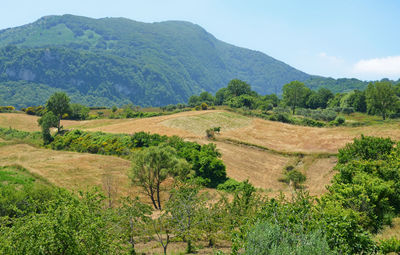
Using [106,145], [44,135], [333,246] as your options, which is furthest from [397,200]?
[44,135]

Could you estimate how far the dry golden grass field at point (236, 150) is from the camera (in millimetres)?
38781

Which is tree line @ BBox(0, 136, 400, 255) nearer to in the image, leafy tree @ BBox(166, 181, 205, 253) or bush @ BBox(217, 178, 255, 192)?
leafy tree @ BBox(166, 181, 205, 253)

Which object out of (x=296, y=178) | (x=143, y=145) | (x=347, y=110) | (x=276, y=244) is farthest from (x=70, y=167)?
(x=347, y=110)

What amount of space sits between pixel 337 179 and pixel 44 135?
203ft

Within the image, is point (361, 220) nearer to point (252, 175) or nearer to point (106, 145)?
point (252, 175)

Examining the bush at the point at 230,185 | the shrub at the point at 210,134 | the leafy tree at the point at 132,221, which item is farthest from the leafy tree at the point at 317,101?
the leafy tree at the point at 132,221

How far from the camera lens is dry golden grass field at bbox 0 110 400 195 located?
3878 centimetres

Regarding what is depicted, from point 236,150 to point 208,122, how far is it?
1846cm

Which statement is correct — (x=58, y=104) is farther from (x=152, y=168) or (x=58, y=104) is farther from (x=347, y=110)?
(x=347, y=110)

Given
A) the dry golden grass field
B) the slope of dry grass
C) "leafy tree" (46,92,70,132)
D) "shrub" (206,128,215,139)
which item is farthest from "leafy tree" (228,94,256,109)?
the slope of dry grass

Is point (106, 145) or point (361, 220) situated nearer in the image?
point (361, 220)

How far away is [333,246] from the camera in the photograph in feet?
37.2

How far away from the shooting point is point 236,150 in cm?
5459

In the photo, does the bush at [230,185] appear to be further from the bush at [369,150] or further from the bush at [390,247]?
the bush at [390,247]
